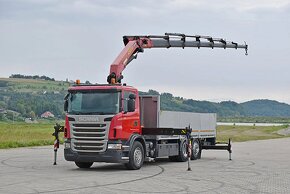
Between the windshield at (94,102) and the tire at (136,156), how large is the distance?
1521 mm

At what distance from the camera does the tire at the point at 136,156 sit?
17.5 meters

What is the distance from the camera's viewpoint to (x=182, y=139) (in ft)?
70.1

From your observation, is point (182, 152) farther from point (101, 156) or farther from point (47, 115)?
point (47, 115)

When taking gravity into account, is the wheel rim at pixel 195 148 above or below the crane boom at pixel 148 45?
below

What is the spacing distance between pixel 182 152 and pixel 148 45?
188 inches

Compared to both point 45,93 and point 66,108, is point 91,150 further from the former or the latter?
point 45,93

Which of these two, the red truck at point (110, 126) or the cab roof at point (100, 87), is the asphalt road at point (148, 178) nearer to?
the red truck at point (110, 126)

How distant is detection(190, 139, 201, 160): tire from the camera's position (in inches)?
889

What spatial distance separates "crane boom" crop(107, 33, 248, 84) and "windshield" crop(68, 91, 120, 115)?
133cm

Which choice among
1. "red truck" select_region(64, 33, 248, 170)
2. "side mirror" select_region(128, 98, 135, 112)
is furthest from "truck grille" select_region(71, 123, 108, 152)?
"side mirror" select_region(128, 98, 135, 112)

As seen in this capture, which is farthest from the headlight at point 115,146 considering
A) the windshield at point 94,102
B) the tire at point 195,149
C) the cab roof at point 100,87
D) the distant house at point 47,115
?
the distant house at point 47,115

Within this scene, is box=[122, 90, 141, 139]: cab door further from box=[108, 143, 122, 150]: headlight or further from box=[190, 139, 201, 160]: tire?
Answer: box=[190, 139, 201, 160]: tire

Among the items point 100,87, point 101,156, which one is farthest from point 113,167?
point 100,87

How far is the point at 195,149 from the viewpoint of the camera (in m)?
22.9
